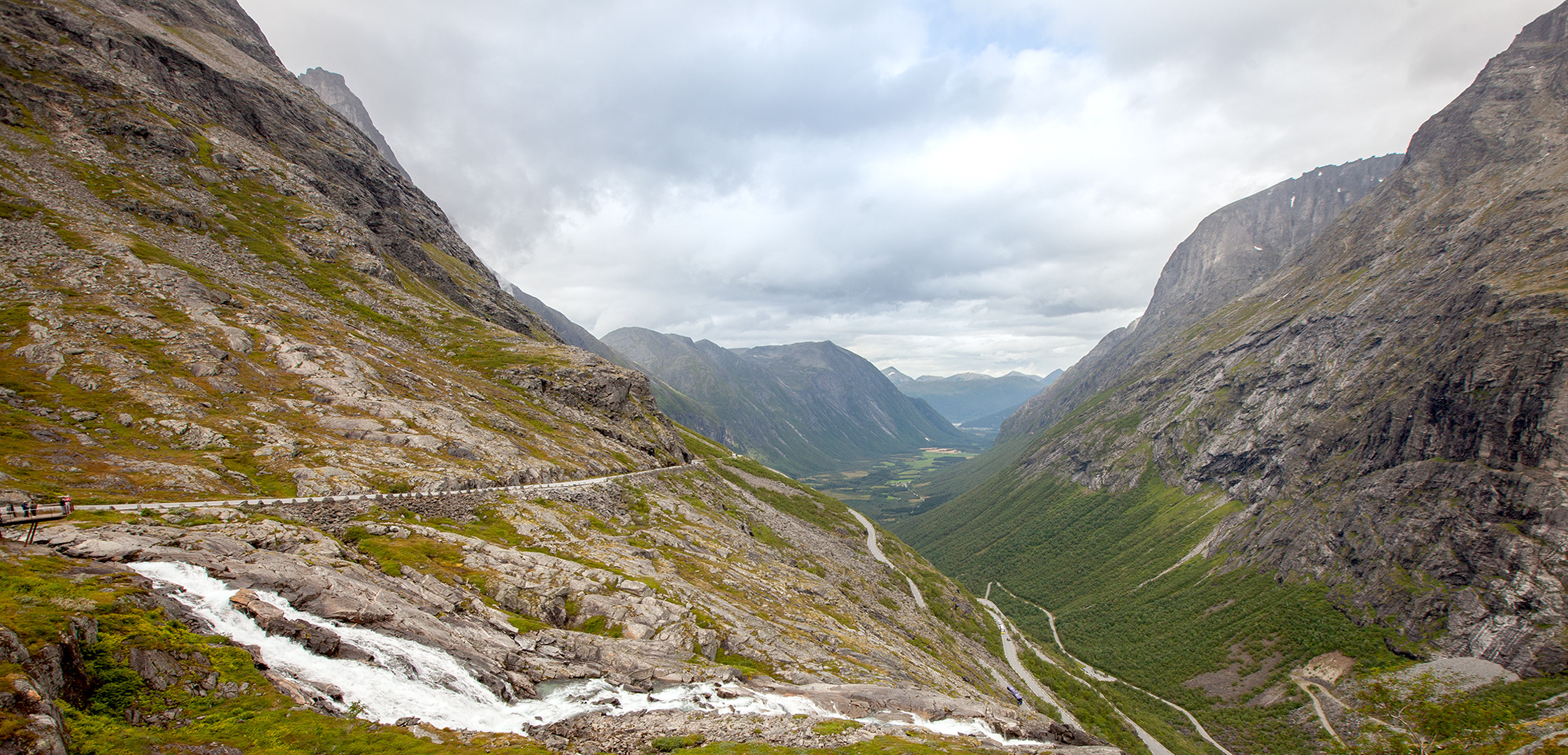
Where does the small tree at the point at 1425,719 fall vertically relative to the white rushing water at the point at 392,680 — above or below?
below

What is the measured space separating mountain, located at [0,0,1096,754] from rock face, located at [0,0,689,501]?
46cm

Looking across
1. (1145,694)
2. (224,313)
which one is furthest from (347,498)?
(1145,694)

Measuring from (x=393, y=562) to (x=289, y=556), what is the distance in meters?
7.20

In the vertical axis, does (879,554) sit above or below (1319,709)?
above

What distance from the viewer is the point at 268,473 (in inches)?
1838

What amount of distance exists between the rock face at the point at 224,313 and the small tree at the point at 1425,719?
99.9m

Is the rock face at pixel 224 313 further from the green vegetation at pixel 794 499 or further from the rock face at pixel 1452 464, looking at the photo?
the rock face at pixel 1452 464

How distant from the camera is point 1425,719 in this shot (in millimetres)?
60062

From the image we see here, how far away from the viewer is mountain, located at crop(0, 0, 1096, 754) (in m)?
22.2

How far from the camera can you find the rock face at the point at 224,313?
46906mm

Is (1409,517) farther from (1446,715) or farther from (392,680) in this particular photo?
(392,680)

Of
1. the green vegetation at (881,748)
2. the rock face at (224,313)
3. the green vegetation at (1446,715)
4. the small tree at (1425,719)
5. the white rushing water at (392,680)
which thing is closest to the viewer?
the white rushing water at (392,680)

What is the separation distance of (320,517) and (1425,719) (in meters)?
114

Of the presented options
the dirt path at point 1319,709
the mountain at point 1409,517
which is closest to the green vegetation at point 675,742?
the dirt path at point 1319,709
